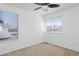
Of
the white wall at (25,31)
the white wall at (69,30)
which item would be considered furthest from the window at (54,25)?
the white wall at (25,31)

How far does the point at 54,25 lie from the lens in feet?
17.0

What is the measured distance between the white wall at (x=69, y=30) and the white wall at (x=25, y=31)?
4.06ft

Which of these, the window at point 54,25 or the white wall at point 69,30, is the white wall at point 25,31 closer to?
the window at point 54,25

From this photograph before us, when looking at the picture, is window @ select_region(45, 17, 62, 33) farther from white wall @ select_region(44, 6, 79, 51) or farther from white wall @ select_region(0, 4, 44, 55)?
white wall @ select_region(0, 4, 44, 55)

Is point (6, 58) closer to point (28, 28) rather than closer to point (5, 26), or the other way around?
point (5, 26)

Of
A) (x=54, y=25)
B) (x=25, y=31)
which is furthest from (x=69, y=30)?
(x=25, y=31)

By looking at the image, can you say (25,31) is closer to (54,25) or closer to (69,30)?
(54,25)

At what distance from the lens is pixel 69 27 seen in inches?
156

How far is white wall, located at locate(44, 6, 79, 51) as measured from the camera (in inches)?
144

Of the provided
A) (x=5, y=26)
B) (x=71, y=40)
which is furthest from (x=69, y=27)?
(x=5, y=26)

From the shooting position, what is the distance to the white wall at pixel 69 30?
3.65 metres

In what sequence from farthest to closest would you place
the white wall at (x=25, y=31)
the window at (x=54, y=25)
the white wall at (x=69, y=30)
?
the window at (x=54, y=25) < the white wall at (x=69, y=30) < the white wall at (x=25, y=31)

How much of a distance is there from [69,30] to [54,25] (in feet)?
4.41

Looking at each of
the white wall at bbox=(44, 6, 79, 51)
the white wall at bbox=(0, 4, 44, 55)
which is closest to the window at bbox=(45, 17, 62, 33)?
the white wall at bbox=(44, 6, 79, 51)
